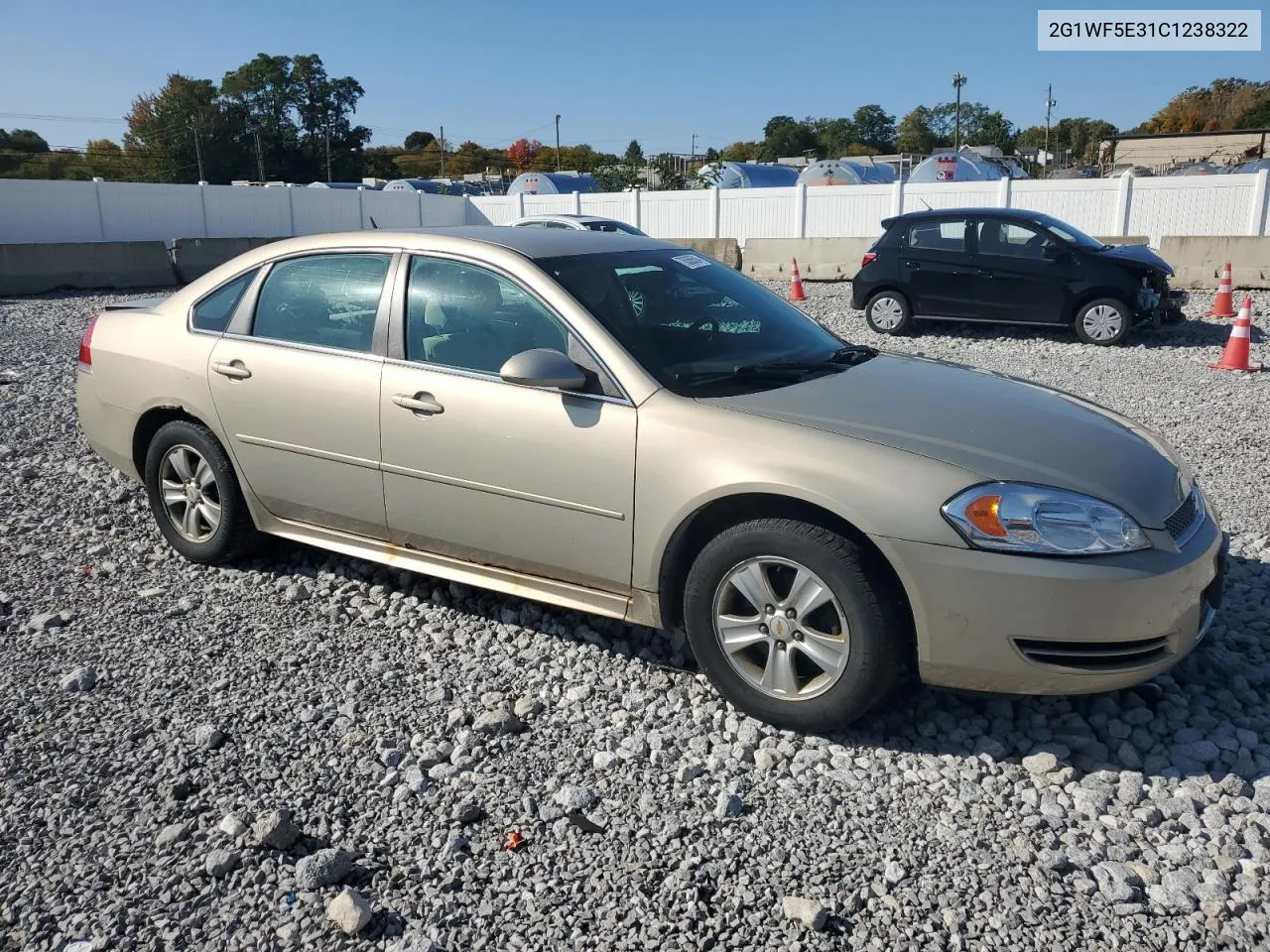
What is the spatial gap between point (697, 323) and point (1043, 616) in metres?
1.75

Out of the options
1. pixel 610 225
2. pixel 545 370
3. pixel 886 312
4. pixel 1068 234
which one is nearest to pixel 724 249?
pixel 610 225

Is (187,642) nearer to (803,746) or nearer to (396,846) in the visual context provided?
(396,846)

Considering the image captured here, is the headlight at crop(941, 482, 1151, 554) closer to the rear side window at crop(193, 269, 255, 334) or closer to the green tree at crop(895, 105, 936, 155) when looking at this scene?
the rear side window at crop(193, 269, 255, 334)

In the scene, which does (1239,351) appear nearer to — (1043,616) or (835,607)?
(1043,616)

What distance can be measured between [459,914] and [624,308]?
7.29ft

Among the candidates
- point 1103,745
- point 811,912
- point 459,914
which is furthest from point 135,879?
point 1103,745

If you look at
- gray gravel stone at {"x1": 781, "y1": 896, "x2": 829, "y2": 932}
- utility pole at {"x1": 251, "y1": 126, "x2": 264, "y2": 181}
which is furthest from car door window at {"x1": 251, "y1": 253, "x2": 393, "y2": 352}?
utility pole at {"x1": 251, "y1": 126, "x2": 264, "y2": 181}

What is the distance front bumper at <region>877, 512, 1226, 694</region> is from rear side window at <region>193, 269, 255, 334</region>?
10.6 ft

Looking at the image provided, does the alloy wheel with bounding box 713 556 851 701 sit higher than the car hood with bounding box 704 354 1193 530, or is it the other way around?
the car hood with bounding box 704 354 1193 530

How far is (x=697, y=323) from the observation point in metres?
3.99

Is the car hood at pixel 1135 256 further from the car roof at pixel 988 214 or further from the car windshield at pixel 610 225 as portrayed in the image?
the car windshield at pixel 610 225

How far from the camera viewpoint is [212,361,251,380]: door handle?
4.43 meters


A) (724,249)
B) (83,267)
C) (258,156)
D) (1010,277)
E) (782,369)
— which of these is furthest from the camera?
(258,156)

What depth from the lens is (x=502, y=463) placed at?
12.1 feet
